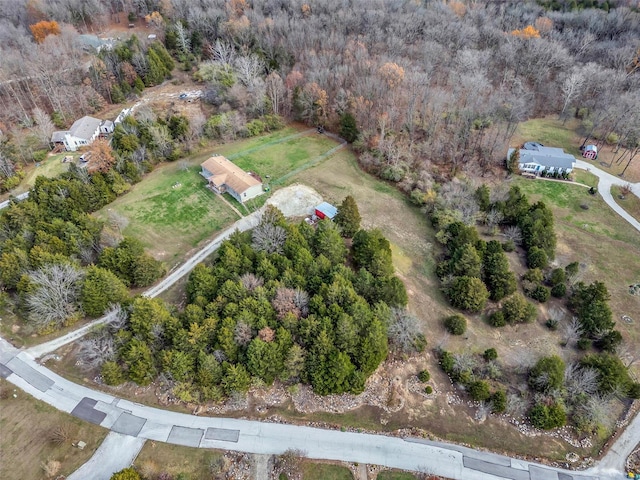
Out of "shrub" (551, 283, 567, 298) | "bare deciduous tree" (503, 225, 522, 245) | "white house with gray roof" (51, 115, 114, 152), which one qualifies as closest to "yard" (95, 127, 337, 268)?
"white house with gray roof" (51, 115, 114, 152)

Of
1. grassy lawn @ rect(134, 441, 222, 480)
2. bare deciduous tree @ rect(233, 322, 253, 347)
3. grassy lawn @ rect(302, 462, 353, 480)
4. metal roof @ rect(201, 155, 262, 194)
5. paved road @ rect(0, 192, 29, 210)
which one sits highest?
bare deciduous tree @ rect(233, 322, 253, 347)

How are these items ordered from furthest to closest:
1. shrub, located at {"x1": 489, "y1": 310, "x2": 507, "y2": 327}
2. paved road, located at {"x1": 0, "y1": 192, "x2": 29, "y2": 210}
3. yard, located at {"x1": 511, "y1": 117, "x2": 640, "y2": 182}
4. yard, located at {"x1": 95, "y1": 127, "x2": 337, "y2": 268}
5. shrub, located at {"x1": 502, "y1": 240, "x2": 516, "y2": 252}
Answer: yard, located at {"x1": 511, "y1": 117, "x2": 640, "y2": 182} < paved road, located at {"x1": 0, "y1": 192, "x2": 29, "y2": 210} < yard, located at {"x1": 95, "y1": 127, "x2": 337, "y2": 268} < shrub, located at {"x1": 502, "y1": 240, "x2": 516, "y2": 252} < shrub, located at {"x1": 489, "y1": 310, "x2": 507, "y2": 327}

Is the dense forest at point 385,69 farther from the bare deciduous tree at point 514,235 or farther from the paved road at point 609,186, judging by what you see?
the bare deciduous tree at point 514,235

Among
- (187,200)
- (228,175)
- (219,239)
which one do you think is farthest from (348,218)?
Answer: (187,200)

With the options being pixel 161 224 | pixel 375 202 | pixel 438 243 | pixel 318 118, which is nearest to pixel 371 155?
pixel 375 202

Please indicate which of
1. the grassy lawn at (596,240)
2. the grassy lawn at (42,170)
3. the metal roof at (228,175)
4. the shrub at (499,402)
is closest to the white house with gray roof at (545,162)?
the grassy lawn at (596,240)

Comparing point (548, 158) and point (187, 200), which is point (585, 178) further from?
point (187, 200)

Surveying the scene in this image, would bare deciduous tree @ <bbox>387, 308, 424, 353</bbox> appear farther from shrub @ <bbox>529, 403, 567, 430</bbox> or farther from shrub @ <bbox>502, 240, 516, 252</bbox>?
shrub @ <bbox>502, 240, 516, 252</bbox>
